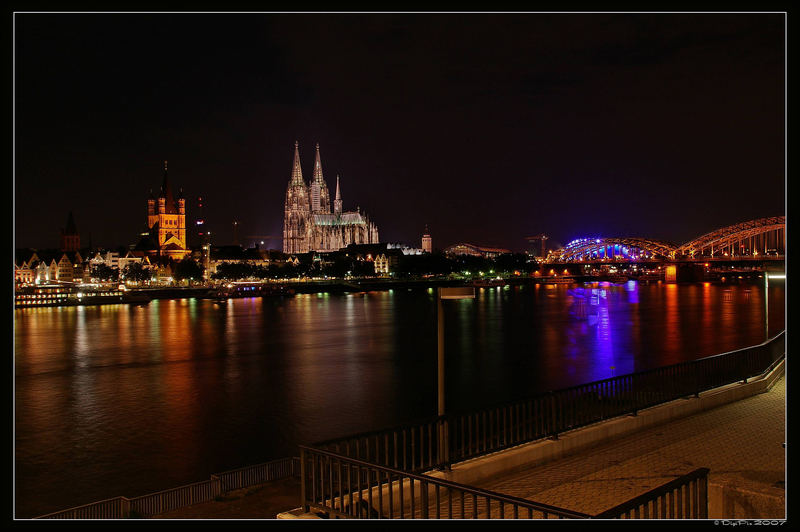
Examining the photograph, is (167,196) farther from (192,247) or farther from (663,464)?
(663,464)

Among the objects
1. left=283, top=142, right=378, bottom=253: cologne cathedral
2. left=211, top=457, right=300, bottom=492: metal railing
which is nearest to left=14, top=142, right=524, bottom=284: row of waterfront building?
left=283, top=142, right=378, bottom=253: cologne cathedral

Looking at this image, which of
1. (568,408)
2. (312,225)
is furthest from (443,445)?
(312,225)

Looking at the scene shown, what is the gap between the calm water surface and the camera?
15297 mm

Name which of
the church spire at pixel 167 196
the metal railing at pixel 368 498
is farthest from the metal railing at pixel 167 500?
the church spire at pixel 167 196

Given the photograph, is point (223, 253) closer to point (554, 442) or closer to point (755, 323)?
point (755, 323)

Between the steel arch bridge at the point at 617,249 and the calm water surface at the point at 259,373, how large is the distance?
7674 cm

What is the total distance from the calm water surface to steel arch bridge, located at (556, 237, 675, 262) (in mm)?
76745

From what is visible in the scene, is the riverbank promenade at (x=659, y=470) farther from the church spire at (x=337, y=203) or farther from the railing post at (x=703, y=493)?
the church spire at (x=337, y=203)

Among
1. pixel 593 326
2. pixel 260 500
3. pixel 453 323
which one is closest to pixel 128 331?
pixel 453 323

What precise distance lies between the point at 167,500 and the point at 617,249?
481ft

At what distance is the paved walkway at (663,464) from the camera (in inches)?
246

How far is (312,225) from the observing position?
559 feet
